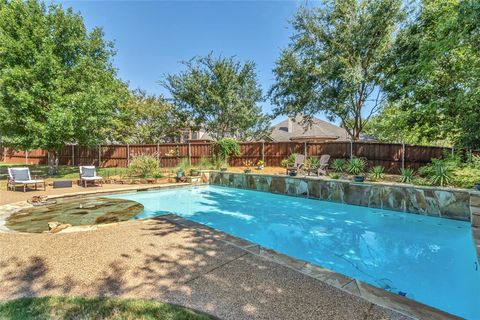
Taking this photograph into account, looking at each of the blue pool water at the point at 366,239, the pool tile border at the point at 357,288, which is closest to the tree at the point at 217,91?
the blue pool water at the point at 366,239

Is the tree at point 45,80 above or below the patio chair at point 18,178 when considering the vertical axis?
above

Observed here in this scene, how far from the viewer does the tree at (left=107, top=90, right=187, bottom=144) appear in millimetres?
20609

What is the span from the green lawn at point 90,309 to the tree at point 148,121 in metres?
19.1

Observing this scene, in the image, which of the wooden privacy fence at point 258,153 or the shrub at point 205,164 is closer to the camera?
the wooden privacy fence at point 258,153

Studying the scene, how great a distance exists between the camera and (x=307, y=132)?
2345 centimetres

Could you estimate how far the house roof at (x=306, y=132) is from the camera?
22241 mm

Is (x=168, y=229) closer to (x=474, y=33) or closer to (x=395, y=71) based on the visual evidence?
(x=474, y=33)

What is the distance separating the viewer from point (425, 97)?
1017 cm

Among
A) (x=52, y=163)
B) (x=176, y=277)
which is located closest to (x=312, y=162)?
(x=176, y=277)

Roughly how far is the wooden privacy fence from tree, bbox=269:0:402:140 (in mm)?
2783

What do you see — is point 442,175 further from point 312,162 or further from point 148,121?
point 148,121

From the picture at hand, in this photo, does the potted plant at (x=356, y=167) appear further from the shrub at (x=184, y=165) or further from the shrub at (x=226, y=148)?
the shrub at (x=184, y=165)

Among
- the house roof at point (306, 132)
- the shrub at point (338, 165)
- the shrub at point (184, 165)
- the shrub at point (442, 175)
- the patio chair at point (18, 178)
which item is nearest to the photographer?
the shrub at point (442, 175)

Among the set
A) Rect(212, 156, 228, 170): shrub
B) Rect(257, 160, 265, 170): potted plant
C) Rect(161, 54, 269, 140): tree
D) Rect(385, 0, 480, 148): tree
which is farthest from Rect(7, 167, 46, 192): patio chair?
Rect(385, 0, 480, 148): tree
